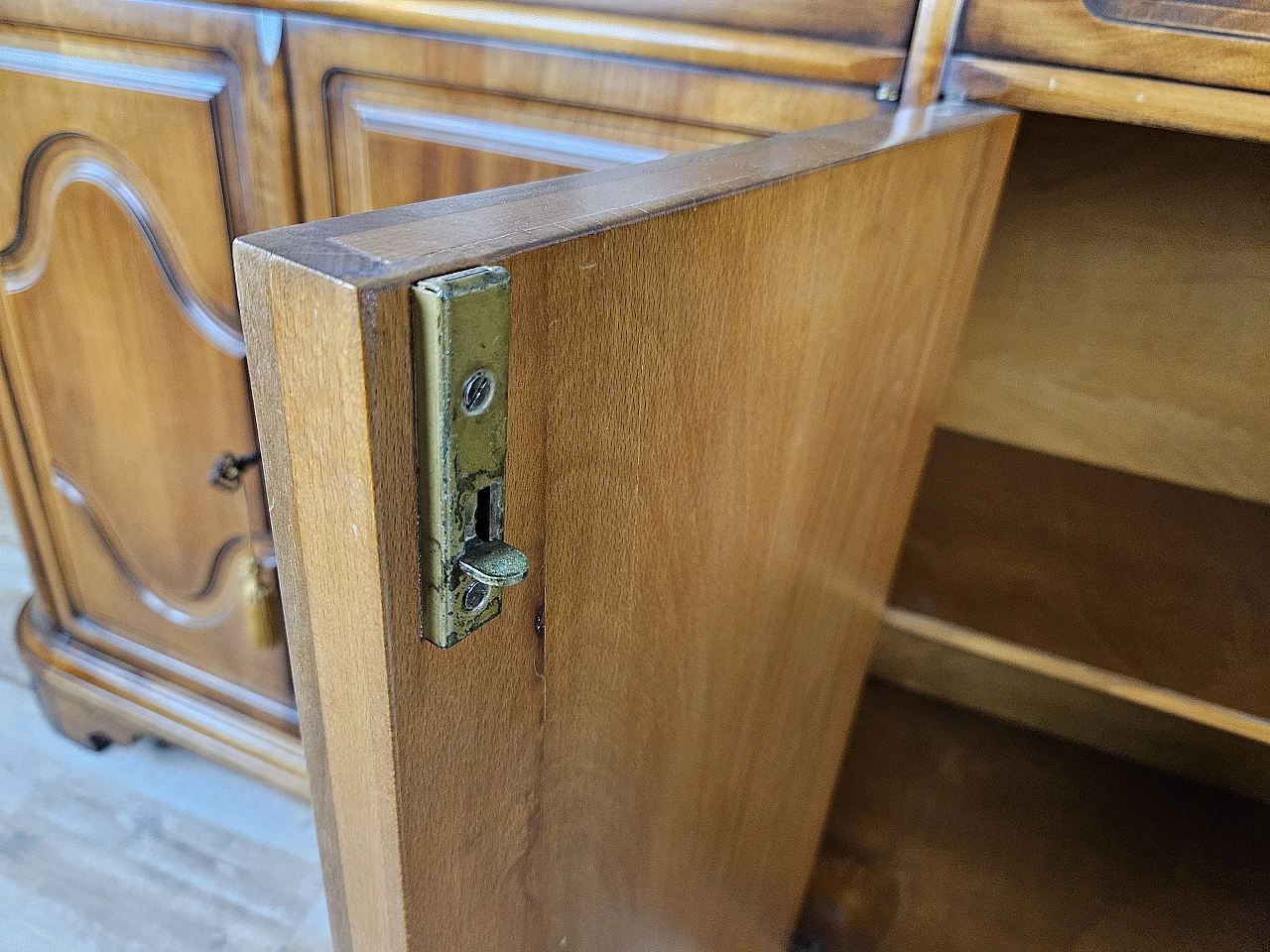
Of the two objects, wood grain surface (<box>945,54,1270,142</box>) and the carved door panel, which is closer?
wood grain surface (<box>945,54,1270,142</box>)

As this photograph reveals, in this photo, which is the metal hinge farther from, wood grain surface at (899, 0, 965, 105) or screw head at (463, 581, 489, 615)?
wood grain surface at (899, 0, 965, 105)

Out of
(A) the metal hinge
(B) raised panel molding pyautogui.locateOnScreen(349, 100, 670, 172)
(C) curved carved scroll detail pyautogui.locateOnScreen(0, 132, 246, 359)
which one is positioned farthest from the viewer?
(C) curved carved scroll detail pyautogui.locateOnScreen(0, 132, 246, 359)

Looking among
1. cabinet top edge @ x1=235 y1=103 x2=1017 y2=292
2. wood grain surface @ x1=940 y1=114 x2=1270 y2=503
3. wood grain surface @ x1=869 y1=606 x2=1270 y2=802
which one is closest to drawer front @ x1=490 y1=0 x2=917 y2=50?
cabinet top edge @ x1=235 y1=103 x2=1017 y2=292

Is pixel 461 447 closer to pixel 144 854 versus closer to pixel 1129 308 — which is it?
pixel 1129 308

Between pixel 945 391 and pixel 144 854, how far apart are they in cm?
93

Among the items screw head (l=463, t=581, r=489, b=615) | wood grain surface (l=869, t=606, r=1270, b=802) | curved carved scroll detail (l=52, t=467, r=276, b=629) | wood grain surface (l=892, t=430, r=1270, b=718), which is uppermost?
screw head (l=463, t=581, r=489, b=615)

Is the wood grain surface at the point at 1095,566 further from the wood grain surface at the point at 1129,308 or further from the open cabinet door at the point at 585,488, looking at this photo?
the open cabinet door at the point at 585,488

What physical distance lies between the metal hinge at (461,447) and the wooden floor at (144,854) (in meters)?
0.81

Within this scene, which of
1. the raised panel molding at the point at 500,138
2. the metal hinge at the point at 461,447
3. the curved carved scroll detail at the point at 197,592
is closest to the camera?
the metal hinge at the point at 461,447

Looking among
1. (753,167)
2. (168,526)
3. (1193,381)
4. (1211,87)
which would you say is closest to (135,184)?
(168,526)

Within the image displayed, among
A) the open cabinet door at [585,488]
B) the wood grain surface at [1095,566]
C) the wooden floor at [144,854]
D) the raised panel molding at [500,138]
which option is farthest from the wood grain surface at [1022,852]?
the raised panel molding at [500,138]

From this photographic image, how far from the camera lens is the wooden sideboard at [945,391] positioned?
1.61 ft

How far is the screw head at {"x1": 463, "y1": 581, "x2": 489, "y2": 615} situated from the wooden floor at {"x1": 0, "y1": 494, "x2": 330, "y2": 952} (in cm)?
81

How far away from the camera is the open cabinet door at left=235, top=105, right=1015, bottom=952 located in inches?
7.0
